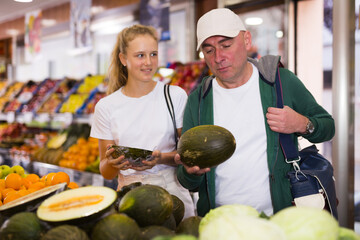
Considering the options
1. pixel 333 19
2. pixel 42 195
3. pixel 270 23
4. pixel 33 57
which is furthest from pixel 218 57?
pixel 33 57

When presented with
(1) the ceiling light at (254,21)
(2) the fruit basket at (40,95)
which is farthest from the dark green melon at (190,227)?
(2) the fruit basket at (40,95)

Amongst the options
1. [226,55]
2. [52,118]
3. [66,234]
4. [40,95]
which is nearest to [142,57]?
[226,55]

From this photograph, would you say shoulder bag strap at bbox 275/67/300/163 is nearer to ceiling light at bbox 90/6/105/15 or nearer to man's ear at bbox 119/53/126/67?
man's ear at bbox 119/53/126/67

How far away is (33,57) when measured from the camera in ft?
24.2

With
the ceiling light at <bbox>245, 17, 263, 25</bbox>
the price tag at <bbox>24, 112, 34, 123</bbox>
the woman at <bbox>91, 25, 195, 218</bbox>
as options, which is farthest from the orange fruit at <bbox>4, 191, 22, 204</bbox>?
the price tag at <bbox>24, 112, 34, 123</bbox>

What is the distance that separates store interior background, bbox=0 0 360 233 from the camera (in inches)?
140

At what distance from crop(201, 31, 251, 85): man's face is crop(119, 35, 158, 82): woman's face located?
48cm

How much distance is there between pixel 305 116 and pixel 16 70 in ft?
29.7

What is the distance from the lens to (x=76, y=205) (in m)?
1.17

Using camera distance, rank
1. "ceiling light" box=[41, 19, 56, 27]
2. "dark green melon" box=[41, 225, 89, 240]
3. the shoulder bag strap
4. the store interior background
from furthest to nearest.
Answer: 1. "ceiling light" box=[41, 19, 56, 27]
2. the store interior background
3. the shoulder bag strap
4. "dark green melon" box=[41, 225, 89, 240]

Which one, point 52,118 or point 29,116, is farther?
point 29,116

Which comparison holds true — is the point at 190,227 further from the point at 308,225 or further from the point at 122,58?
the point at 122,58

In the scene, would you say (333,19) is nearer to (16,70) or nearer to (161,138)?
(161,138)

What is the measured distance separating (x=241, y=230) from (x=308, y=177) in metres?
0.99
